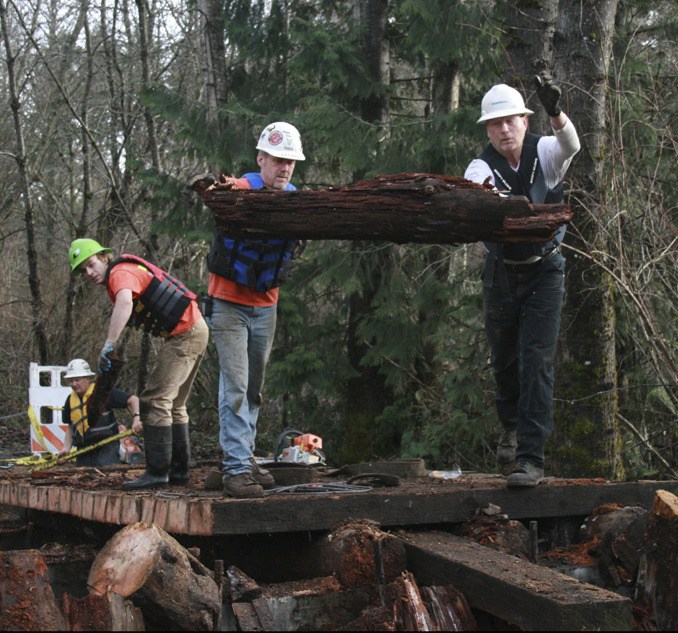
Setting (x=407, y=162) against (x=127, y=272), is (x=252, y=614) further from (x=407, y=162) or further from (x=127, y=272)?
(x=407, y=162)

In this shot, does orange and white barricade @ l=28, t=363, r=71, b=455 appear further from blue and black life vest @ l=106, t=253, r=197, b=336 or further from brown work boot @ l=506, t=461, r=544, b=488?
brown work boot @ l=506, t=461, r=544, b=488

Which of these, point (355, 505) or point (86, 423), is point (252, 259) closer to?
point (355, 505)

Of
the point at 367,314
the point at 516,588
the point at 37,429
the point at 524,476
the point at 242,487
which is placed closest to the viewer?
the point at 516,588

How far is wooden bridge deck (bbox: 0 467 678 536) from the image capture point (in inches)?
218

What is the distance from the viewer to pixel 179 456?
748cm

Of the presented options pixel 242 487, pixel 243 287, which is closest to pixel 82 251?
pixel 243 287

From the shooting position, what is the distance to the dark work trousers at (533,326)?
242 inches

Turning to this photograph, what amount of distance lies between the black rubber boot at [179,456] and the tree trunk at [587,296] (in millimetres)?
3184

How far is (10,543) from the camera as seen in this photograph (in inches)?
347

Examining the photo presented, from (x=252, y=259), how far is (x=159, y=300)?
1.23 metres

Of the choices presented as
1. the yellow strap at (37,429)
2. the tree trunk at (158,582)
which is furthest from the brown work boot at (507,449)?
the yellow strap at (37,429)

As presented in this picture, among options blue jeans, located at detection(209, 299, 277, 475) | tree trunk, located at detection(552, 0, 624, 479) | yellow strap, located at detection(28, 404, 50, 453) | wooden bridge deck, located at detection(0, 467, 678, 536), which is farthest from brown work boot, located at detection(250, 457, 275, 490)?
yellow strap, located at detection(28, 404, 50, 453)

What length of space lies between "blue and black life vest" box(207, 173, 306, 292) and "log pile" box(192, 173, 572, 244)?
382 millimetres

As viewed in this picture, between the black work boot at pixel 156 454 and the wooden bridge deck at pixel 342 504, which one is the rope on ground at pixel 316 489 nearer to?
the wooden bridge deck at pixel 342 504
